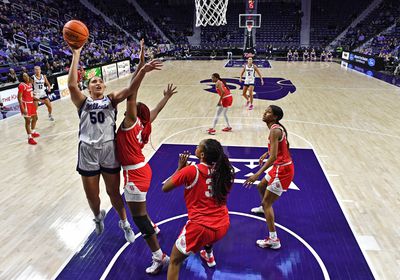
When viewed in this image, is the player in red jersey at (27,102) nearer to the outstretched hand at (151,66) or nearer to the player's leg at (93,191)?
the player's leg at (93,191)

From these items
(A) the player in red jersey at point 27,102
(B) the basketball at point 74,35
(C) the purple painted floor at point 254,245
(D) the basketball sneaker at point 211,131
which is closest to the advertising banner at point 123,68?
(A) the player in red jersey at point 27,102

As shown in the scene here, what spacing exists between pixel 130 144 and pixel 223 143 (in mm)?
4816

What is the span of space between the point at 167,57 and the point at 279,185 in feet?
96.5

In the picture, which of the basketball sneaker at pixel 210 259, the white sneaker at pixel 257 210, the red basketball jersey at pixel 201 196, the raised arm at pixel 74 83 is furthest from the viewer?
the white sneaker at pixel 257 210

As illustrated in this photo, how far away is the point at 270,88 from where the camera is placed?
15297mm

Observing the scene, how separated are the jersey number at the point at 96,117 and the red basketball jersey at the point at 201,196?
0.98m

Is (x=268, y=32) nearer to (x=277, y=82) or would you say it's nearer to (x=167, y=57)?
(x=167, y=57)

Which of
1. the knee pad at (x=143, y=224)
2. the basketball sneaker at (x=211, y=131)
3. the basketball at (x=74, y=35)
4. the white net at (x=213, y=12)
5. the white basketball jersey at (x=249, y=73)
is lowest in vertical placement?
the basketball sneaker at (x=211, y=131)

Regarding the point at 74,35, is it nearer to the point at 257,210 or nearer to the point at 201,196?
the point at 201,196

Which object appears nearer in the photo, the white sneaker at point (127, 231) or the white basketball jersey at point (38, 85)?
the white sneaker at point (127, 231)

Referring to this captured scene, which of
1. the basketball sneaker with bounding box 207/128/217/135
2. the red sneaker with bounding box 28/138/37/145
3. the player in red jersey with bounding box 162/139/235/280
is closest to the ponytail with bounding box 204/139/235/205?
the player in red jersey with bounding box 162/139/235/280

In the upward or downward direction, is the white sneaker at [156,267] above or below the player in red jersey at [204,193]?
below

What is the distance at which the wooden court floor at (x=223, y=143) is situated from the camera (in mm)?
4336

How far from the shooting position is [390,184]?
5.95 metres
